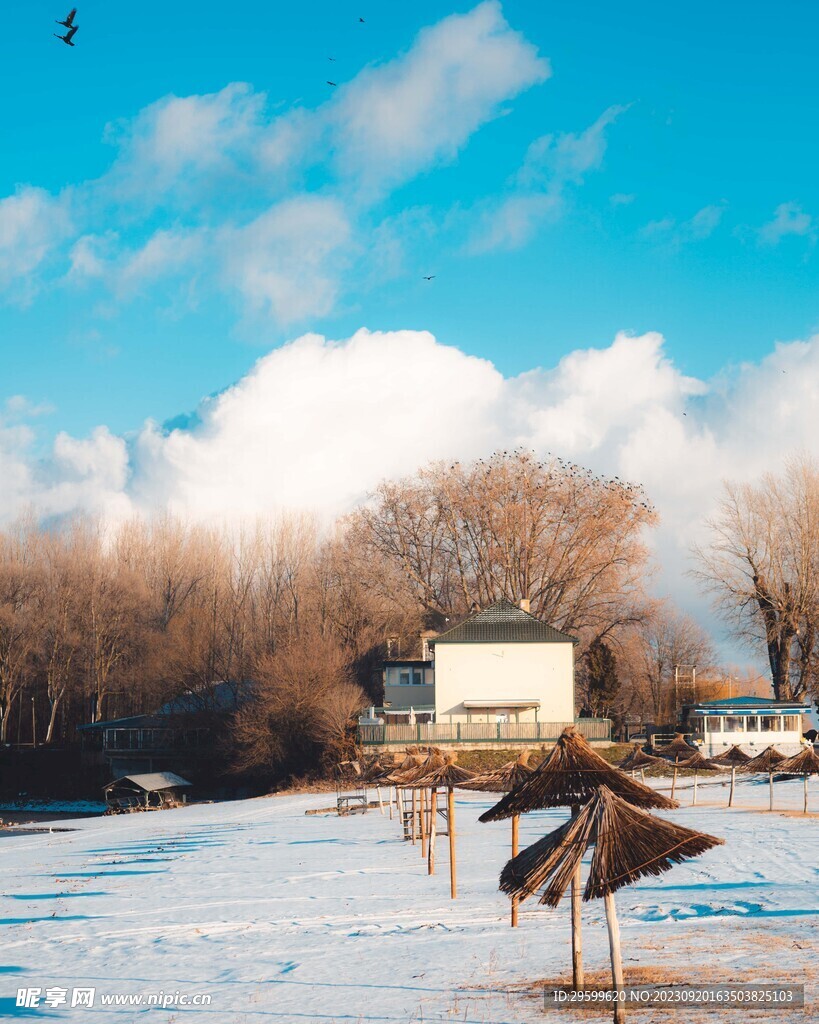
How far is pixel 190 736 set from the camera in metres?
67.9

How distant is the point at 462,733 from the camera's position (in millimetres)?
57000

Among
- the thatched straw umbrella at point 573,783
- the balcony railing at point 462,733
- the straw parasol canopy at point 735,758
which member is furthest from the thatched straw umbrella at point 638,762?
the thatched straw umbrella at point 573,783

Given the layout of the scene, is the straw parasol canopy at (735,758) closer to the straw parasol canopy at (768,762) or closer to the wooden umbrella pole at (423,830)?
the straw parasol canopy at (768,762)

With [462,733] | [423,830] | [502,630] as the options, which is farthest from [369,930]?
[502,630]

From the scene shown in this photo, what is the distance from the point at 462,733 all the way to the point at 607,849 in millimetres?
45113

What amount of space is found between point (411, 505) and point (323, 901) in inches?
1880

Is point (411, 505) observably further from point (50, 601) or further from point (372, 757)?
point (50, 601)

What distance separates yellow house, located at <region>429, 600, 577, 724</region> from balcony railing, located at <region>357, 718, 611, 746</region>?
4085mm

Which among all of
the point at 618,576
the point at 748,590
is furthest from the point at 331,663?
the point at 748,590

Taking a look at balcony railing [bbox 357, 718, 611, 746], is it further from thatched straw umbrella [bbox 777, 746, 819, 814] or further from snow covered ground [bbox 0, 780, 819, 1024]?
snow covered ground [bbox 0, 780, 819, 1024]

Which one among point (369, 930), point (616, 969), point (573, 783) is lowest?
point (369, 930)

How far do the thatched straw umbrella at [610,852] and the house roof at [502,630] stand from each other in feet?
158

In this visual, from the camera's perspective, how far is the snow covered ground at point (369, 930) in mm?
14242

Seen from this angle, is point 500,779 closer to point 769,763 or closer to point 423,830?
point 423,830
